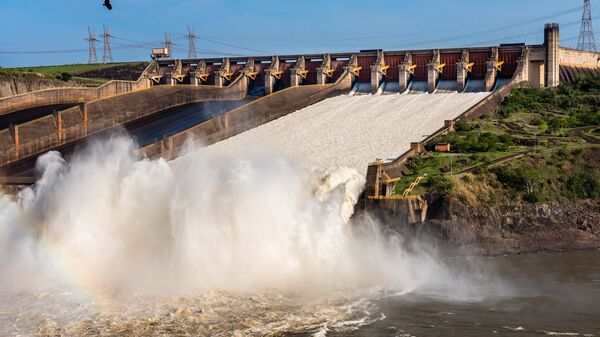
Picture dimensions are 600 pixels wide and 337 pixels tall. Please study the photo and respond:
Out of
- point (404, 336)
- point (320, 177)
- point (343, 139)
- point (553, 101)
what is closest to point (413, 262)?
point (320, 177)

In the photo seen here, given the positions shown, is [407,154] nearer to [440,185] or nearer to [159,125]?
[440,185]

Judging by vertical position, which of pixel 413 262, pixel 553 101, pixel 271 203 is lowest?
pixel 413 262

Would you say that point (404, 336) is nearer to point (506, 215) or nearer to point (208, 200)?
point (208, 200)

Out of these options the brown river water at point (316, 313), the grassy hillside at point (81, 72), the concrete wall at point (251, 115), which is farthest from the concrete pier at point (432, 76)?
the brown river water at point (316, 313)

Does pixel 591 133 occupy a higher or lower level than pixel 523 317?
higher

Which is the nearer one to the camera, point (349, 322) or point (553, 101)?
point (349, 322)

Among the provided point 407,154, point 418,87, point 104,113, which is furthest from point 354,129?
point 104,113
